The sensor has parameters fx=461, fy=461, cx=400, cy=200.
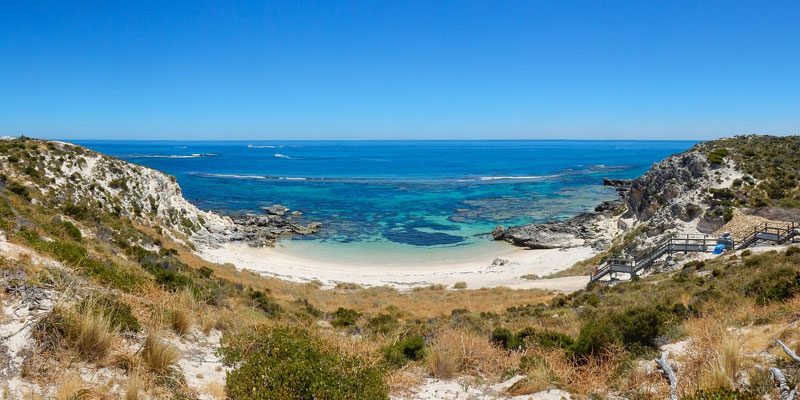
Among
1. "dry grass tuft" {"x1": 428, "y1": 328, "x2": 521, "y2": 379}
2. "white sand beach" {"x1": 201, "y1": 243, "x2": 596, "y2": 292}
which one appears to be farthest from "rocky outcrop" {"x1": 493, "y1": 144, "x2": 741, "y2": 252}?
"dry grass tuft" {"x1": 428, "y1": 328, "x2": 521, "y2": 379}

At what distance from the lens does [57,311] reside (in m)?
Result: 6.99

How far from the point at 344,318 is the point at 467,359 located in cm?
1098

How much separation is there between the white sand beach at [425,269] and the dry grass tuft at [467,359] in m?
20.4

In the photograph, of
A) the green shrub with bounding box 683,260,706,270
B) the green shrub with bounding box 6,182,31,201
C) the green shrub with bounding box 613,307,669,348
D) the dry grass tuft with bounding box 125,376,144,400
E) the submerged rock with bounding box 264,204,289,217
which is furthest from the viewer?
the submerged rock with bounding box 264,204,289,217

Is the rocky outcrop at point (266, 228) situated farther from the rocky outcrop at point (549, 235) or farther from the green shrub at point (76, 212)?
the rocky outcrop at point (549, 235)

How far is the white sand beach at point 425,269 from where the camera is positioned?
109 ft

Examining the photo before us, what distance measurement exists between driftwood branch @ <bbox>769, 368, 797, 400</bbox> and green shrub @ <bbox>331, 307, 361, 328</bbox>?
13677mm

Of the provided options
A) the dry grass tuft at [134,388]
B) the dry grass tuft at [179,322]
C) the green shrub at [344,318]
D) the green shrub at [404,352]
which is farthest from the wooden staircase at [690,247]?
the dry grass tuft at [134,388]

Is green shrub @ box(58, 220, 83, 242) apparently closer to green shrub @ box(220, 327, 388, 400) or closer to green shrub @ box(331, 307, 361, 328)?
green shrub @ box(331, 307, 361, 328)

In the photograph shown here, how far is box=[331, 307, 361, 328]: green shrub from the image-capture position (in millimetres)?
18344

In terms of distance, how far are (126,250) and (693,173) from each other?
158 feet

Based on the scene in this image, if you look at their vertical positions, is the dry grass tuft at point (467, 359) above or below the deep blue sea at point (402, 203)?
above

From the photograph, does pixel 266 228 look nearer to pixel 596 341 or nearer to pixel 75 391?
pixel 596 341

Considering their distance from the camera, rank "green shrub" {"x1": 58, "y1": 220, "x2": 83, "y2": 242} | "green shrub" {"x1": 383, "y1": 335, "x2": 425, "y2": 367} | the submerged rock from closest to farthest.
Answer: "green shrub" {"x1": 383, "y1": 335, "x2": 425, "y2": 367} → "green shrub" {"x1": 58, "y1": 220, "x2": 83, "y2": 242} → the submerged rock
